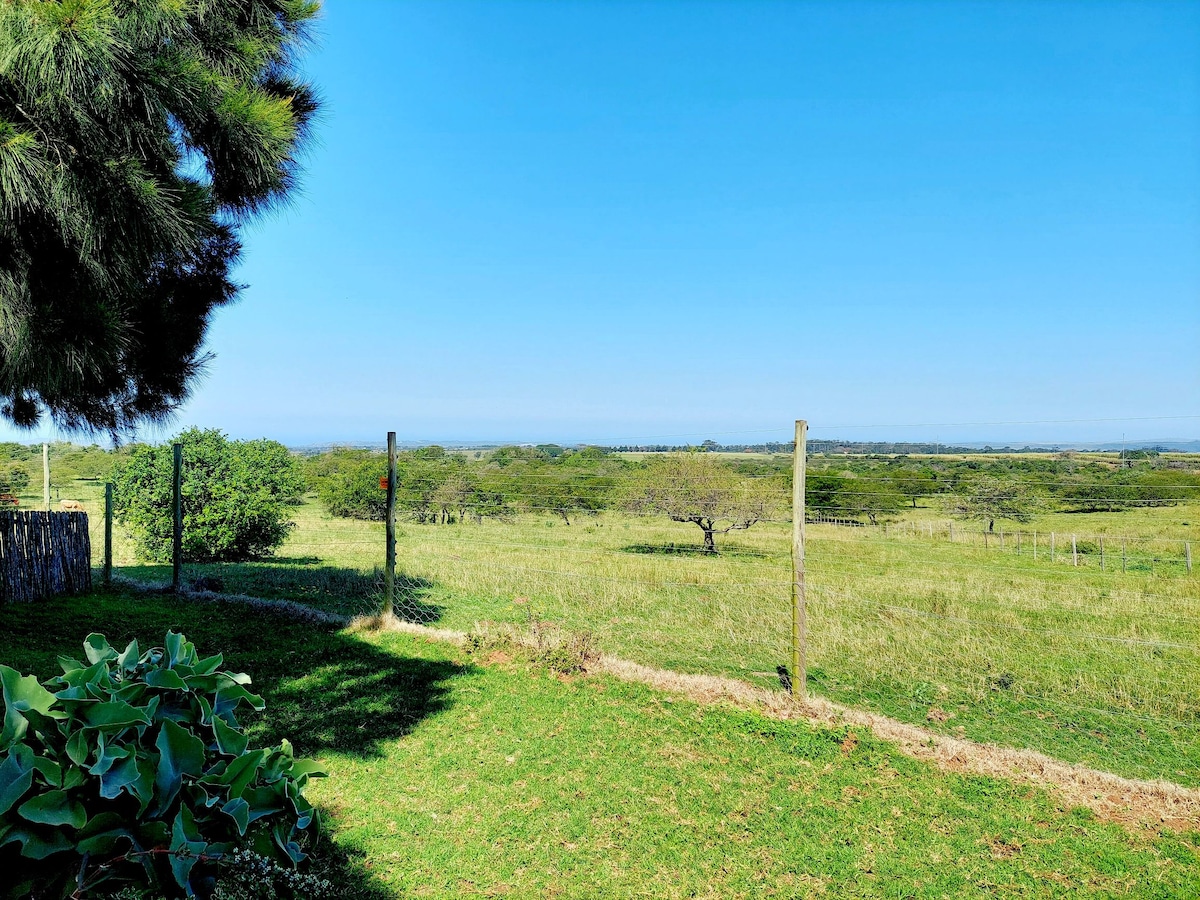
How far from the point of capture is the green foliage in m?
11.3

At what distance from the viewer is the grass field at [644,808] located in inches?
101

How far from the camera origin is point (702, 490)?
1547 centimetres

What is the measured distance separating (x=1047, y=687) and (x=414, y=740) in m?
4.81

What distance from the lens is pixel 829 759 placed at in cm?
361

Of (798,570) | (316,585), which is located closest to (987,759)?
(798,570)

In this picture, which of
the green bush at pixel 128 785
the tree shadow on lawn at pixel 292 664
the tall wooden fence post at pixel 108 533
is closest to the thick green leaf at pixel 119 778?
the green bush at pixel 128 785

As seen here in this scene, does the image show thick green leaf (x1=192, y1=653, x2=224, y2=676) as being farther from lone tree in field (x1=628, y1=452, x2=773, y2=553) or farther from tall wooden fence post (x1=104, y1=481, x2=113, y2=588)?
lone tree in field (x1=628, y1=452, x2=773, y2=553)

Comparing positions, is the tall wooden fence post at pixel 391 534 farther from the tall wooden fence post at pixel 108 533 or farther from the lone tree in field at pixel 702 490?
the lone tree in field at pixel 702 490

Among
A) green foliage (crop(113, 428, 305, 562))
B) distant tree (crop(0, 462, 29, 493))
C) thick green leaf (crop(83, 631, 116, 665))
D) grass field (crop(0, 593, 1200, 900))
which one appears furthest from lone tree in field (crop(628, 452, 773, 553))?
distant tree (crop(0, 462, 29, 493))

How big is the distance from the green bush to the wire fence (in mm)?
3725

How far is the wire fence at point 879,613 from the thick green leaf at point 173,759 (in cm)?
385

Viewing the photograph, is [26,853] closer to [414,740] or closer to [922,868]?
[414,740]

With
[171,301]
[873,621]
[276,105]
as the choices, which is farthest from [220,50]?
[873,621]

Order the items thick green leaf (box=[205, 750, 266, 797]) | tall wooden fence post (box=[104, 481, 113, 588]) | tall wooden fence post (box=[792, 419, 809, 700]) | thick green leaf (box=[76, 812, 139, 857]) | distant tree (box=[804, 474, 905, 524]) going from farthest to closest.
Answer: tall wooden fence post (box=[104, 481, 113, 588]) → distant tree (box=[804, 474, 905, 524]) → tall wooden fence post (box=[792, 419, 809, 700]) → thick green leaf (box=[205, 750, 266, 797]) → thick green leaf (box=[76, 812, 139, 857])
